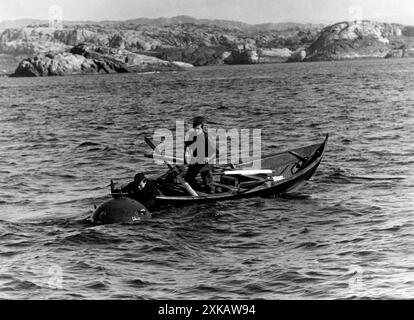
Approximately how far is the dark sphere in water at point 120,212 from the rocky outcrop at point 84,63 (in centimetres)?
11788

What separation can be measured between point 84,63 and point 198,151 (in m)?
120

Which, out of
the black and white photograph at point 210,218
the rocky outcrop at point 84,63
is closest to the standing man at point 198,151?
the black and white photograph at point 210,218

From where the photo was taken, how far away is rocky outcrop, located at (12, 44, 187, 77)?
419ft

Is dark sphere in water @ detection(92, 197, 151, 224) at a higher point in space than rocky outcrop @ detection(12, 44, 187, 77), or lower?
lower

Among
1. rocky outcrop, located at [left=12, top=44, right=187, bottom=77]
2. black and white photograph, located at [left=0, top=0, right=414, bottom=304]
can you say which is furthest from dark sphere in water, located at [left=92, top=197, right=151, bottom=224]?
rocky outcrop, located at [left=12, top=44, right=187, bottom=77]

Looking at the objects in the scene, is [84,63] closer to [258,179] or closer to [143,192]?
[258,179]

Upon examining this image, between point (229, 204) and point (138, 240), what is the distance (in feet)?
13.0

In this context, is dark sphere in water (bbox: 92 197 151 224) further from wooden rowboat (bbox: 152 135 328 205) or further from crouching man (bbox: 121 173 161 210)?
wooden rowboat (bbox: 152 135 328 205)

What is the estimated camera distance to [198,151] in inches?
642

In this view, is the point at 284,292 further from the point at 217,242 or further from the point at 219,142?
the point at 219,142

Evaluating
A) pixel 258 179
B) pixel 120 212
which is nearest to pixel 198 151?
pixel 258 179

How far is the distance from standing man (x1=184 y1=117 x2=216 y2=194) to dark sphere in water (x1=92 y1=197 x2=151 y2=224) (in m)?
2.24

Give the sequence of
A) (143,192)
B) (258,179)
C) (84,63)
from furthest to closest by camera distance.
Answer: (84,63), (258,179), (143,192)
